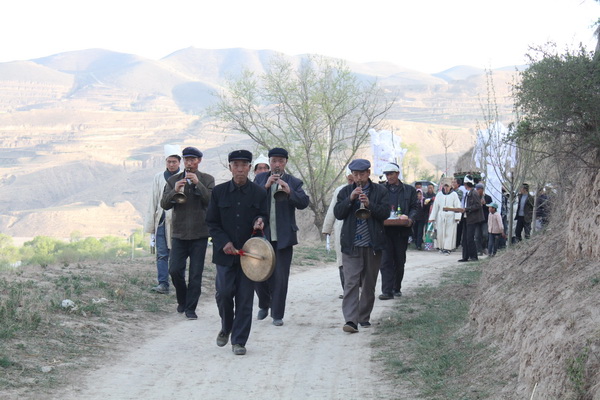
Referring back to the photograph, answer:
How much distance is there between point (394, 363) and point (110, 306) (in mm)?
4612

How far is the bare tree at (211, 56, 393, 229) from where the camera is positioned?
34.5 metres

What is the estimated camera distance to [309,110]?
113 ft

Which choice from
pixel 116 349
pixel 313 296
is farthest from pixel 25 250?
pixel 116 349

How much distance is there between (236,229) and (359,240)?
1.95 metres

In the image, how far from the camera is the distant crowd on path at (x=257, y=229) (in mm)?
8422

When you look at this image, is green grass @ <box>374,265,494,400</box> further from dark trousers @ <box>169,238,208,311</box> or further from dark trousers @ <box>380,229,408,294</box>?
dark trousers @ <box>169,238,208,311</box>

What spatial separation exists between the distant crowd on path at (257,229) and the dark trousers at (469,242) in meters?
6.82

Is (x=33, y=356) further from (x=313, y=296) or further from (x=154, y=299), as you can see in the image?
(x=313, y=296)

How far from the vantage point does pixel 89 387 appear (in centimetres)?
690

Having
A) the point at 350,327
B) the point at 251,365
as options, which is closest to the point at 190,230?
the point at 350,327

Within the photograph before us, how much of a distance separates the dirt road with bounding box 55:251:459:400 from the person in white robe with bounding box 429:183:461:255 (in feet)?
31.1

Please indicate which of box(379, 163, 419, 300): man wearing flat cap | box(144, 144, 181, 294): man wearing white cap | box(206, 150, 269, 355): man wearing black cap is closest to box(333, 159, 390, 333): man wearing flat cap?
box(206, 150, 269, 355): man wearing black cap

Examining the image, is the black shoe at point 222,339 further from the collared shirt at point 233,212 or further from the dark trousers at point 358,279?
the dark trousers at point 358,279

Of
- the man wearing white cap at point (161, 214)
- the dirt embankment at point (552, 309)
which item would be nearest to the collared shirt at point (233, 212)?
the dirt embankment at point (552, 309)
